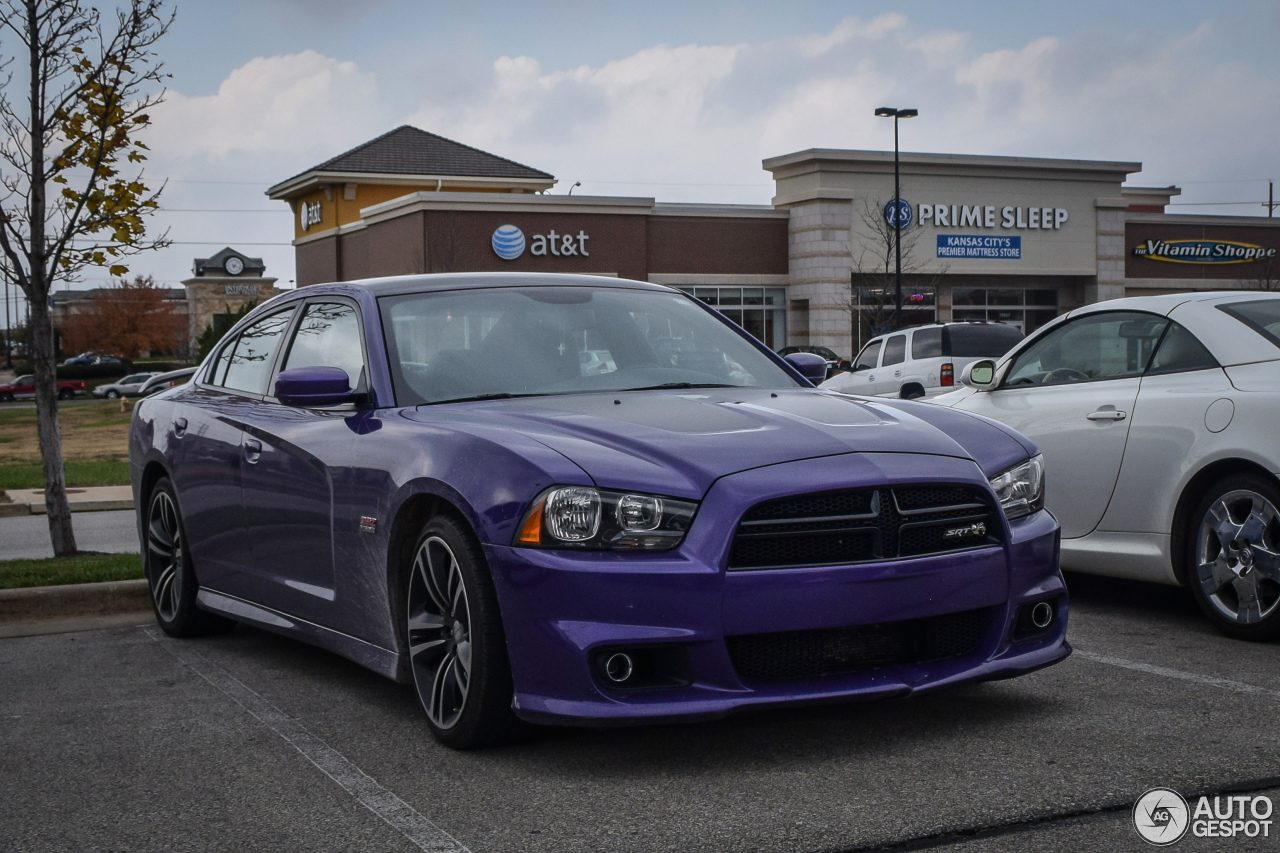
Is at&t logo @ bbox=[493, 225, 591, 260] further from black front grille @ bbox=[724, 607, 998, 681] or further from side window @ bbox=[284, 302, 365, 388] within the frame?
black front grille @ bbox=[724, 607, 998, 681]

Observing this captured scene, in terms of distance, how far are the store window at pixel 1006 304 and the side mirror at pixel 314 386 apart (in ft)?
148

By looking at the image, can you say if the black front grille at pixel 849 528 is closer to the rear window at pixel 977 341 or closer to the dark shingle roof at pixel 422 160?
the rear window at pixel 977 341

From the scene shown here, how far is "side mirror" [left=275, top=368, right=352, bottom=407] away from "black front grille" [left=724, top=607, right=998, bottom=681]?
185cm

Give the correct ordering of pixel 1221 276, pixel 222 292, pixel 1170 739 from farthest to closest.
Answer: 1. pixel 222 292
2. pixel 1221 276
3. pixel 1170 739

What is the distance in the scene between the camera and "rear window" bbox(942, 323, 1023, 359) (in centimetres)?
2034

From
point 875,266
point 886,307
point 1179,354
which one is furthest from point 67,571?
point 886,307

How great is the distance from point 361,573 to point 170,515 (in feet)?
7.44

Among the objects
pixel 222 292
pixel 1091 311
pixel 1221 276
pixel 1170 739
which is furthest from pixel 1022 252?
pixel 222 292

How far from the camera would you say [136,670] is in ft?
19.3

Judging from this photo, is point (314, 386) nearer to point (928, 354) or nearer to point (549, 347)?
point (549, 347)

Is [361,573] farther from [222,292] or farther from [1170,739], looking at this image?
[222,292]

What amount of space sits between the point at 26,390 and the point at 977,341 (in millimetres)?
68030

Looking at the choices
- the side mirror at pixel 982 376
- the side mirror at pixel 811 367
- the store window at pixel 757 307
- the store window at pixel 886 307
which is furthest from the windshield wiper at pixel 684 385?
the store window at pixel 886 307

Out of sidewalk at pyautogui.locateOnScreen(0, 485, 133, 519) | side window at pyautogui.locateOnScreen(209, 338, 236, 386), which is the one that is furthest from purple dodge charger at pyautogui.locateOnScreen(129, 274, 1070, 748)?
sidewalk at pyautogui.locateOnScreen(0, 485, 133, 519)
